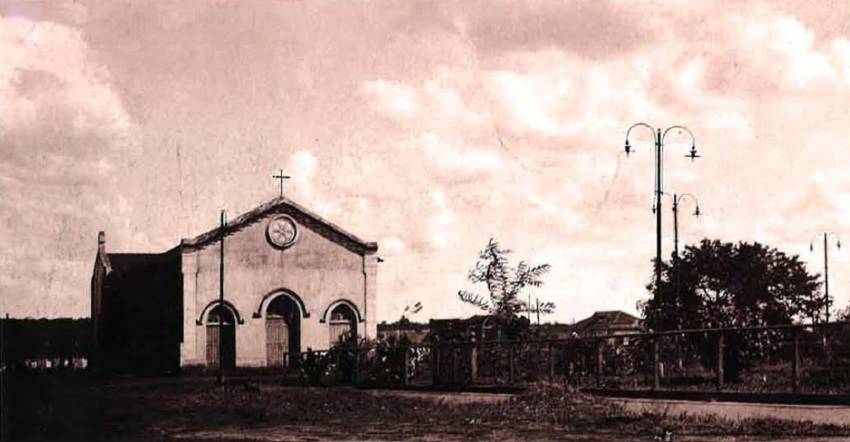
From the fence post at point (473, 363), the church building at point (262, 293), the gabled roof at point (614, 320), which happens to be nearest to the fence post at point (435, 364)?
the fence post at point (473, 363)

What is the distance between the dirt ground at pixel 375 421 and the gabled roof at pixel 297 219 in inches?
809

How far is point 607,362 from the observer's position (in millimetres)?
24625

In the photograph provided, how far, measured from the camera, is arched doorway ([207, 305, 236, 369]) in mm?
40562

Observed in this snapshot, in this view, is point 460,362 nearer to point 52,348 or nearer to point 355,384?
point 355,384

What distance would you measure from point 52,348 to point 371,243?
3531 cm

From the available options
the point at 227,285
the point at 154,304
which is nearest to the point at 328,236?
the point at 227,285

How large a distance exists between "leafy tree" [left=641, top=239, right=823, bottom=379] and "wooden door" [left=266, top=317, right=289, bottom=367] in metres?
21.5

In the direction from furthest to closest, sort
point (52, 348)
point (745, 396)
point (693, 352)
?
point (52, 348) → point (693, 352) → point (745, 396)

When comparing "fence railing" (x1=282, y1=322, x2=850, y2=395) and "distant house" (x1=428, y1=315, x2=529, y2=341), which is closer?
"fence railing" (x1=282, y1=322, x2=850, y2=395)

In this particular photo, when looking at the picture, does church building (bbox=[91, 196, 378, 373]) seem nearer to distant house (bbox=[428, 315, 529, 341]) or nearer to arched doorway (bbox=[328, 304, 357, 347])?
arched doorway (bbox=[328, 304, 357, 347])

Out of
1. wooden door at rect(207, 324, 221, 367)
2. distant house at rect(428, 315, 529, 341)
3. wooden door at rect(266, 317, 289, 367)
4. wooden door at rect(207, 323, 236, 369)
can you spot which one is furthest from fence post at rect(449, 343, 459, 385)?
wooden door at rect(207, 324, 221, 367)

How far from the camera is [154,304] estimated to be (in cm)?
4481

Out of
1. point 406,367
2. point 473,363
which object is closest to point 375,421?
point 473,363

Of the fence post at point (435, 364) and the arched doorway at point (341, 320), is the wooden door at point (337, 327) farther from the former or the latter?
the fence post at point (435, 364)
